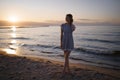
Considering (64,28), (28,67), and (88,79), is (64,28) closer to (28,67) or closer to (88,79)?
(88,79)

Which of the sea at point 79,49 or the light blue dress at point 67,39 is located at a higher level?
the light blue dress at point 67,39

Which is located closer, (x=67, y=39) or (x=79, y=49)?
(x=67, y=39)

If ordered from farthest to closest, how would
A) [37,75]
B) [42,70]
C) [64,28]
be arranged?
[42,70] < [37,75] < [64,28]

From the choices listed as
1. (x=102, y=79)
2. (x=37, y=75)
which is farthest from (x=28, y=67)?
(x=102, y=79)

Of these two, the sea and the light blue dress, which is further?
the sea

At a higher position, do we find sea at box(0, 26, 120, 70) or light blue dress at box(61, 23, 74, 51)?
light blue dress at box(61, 23, 74, 51)

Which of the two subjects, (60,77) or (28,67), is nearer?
(60,77)

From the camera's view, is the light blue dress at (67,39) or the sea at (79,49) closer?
Result: the light blue dress at (67,39)

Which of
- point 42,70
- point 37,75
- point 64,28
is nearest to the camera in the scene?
point 64,28

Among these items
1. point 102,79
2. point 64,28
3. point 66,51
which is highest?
point 64,28

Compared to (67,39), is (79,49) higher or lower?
lower

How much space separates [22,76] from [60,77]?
1.46m

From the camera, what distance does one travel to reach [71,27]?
21.5 ft

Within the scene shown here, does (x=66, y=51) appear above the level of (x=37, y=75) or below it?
above
